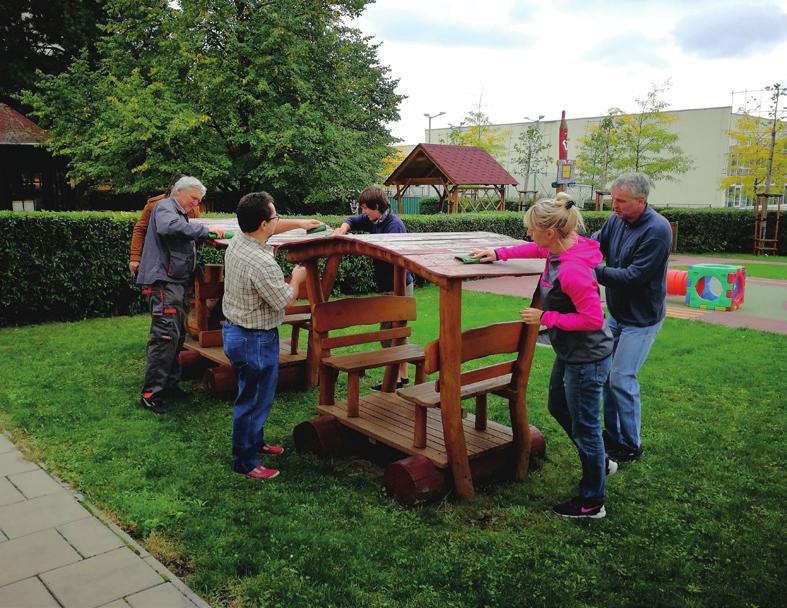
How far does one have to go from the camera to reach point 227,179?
1917cm

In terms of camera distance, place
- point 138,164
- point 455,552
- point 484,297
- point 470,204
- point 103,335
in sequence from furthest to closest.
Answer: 1. point 470,204
2. point 138,164
3. point 484,297
4. point 103,335
5. point 455,552

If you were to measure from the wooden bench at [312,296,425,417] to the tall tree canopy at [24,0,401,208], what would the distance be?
12.7 metres

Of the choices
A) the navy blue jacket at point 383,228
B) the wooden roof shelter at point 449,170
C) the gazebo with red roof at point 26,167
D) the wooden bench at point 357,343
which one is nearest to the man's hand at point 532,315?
the wooden bench at point 357,343

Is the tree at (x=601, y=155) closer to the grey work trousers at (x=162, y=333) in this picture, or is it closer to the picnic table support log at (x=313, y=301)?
the picnic table support log at (x=313, y=301)

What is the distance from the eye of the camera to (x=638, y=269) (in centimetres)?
435

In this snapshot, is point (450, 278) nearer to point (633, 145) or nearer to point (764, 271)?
point (764, 271)

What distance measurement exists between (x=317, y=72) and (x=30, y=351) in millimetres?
14267

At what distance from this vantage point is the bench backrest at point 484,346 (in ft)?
12.8

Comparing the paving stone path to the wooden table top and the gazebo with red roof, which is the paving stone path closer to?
the wooden table top

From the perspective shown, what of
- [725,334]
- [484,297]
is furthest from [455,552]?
[484,297]

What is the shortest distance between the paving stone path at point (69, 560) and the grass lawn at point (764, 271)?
55.2 feet

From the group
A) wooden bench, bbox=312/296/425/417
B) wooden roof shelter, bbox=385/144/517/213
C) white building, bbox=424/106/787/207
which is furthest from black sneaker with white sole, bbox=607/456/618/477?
white building, bbox=424/106/787/207

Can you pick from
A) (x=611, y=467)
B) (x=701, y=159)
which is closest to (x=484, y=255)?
(x=611, y=467)

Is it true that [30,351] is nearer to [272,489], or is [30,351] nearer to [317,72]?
[272,489]
